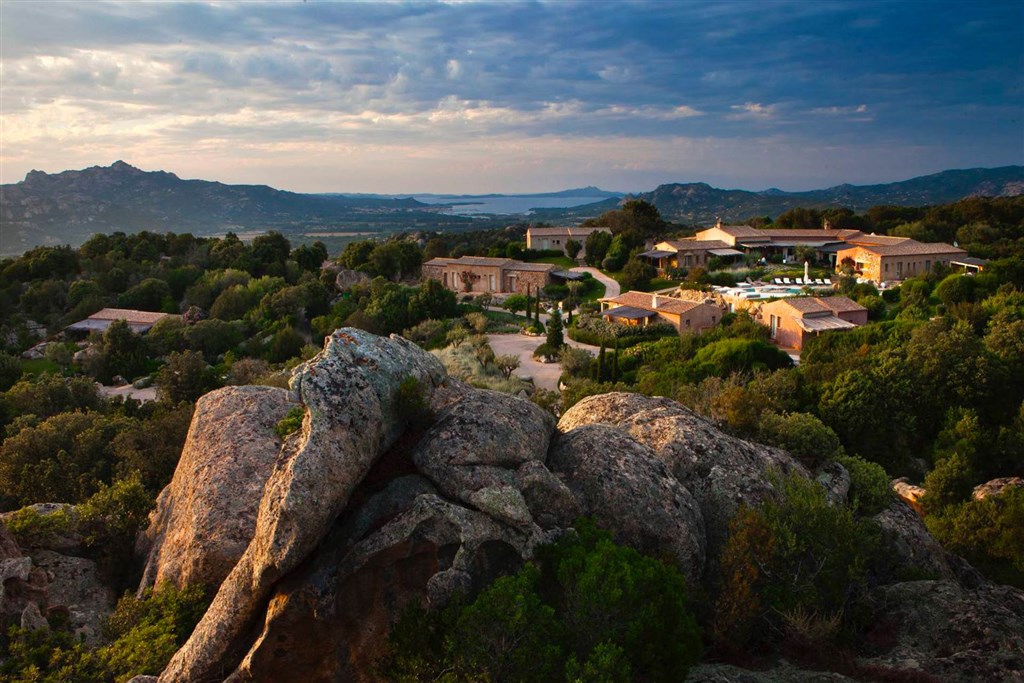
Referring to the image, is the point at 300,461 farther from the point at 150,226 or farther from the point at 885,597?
the point at 150,226

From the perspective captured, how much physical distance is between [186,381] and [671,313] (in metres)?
28.1

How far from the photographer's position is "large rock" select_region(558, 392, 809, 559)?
33.3 feet

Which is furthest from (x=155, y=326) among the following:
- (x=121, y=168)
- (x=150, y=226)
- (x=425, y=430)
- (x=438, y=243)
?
(x=121, y=168)

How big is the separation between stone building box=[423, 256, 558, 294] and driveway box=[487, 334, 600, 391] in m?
13.6

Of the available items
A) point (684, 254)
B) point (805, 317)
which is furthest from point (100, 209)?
point (805, 317)

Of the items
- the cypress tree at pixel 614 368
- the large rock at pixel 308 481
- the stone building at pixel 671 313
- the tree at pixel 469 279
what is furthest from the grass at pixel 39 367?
the large rock at pixel 308 481

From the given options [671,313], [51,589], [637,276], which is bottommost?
[671,313]

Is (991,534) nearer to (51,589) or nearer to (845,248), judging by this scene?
(51,589)

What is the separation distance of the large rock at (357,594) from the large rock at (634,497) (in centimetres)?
231

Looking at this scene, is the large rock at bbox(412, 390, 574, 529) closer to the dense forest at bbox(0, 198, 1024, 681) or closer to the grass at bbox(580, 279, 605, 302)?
the dense forest at bbox(0, 198, 1024, 681)

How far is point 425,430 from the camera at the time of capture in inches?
354

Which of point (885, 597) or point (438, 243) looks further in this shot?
point (438, 243)

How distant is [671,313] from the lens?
4503cm

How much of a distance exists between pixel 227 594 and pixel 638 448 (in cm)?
573
